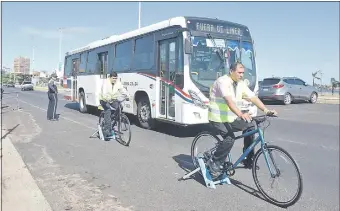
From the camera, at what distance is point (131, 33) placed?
1195 cm

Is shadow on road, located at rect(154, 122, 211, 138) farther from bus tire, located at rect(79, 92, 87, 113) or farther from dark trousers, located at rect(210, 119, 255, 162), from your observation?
bus tire, located at rect(79, 92, 87, 113)

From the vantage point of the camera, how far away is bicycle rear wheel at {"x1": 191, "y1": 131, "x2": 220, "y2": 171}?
5.27m

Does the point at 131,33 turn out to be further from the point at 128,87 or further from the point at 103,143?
the point at 103,143

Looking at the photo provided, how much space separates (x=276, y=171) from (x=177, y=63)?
5220mm

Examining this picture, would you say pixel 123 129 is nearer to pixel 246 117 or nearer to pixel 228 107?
pixel 228 107

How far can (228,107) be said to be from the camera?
4766 mm

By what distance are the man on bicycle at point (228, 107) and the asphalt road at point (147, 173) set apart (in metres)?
0.64

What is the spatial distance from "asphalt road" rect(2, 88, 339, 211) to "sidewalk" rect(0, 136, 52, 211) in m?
0.14

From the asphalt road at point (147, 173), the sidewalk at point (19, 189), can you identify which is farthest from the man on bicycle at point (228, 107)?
the sidewalk at point (19, 189)

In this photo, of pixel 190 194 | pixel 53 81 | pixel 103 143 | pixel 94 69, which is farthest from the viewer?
pixel 94 69

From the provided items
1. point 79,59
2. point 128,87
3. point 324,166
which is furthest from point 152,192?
point 79,59

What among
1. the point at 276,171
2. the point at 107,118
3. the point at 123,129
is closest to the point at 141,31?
the point at 107,118

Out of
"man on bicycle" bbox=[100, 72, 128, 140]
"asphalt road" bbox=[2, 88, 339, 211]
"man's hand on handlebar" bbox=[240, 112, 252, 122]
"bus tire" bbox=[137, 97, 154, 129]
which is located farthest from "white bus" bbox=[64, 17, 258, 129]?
"man's hand on handlebar" bbox=[240, 112, 252, 122]

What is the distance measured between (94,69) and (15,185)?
10.4 m
